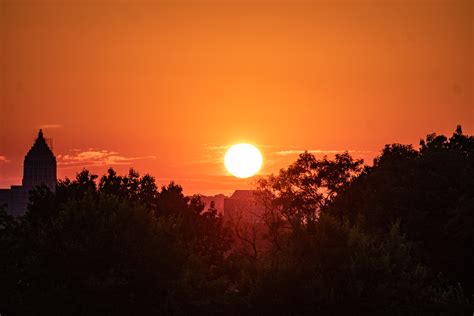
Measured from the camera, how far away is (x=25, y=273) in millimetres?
45312

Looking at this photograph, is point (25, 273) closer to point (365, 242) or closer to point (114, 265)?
point (114, 265)

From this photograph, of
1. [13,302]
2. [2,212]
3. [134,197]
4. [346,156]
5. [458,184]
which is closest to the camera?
[13,302]

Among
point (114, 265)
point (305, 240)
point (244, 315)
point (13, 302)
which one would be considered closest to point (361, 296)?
point (305, 240)

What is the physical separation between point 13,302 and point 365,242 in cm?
2051

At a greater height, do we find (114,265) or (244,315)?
(114,265)

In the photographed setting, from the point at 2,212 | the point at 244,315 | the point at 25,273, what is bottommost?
the point at 244,315

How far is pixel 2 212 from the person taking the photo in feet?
192

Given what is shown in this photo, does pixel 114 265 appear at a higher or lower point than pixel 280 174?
lower

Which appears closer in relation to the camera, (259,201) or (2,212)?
(2,212)

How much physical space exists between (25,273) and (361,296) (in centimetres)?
1988

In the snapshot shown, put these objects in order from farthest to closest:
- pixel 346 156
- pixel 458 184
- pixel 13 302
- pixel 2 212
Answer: pixel 346 156, pixel 458 184, pixel 2 212, pixel 13 302

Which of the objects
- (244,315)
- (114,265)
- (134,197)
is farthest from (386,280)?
(134,197)

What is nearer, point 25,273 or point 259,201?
point 25,273

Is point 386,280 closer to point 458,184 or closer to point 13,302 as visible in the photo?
point 13,302
